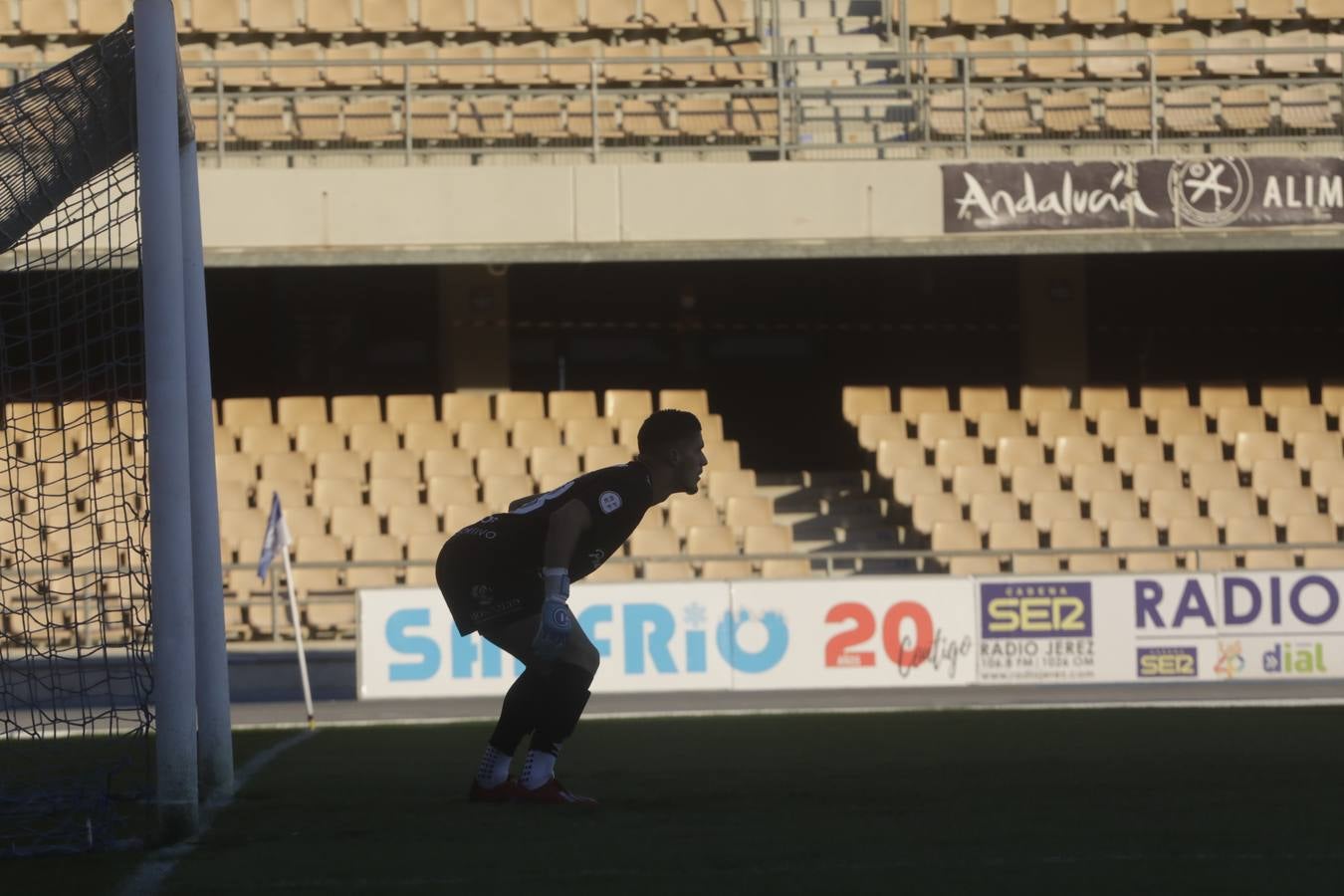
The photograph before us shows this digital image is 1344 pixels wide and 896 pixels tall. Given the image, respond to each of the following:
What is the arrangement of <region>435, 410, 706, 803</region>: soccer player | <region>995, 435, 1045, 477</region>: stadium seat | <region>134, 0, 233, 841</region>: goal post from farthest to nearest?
<region>995, 435, 1045, 477</region>: stadium seat, <region>435, 410, 706, 803</region>: soccer player, <region>134, 0, 233, 841</region>: goal post

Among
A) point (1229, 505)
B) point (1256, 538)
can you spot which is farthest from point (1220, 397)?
point (1256, 538)

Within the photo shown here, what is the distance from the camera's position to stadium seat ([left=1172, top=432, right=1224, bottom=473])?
790 inches

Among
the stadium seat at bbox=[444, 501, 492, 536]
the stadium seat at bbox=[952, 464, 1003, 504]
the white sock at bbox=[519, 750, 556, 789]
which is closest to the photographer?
the white sock at bbox=[519, 750, 556, 789]

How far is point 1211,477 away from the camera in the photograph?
19750mm

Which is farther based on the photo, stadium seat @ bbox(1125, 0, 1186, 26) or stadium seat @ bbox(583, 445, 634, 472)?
stadium seat @ bbox(1125, 0, 1186, 26)

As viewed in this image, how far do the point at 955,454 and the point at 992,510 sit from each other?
47.0 inches

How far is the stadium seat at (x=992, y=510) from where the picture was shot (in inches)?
742

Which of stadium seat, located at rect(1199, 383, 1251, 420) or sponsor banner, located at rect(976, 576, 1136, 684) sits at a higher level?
stadium seat, located at rect(1199, 383, 1251, 420)

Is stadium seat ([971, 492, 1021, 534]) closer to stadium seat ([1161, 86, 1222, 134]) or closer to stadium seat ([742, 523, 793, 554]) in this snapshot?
stadium seat ([742, 523, 793, 554])

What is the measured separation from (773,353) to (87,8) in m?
10.3

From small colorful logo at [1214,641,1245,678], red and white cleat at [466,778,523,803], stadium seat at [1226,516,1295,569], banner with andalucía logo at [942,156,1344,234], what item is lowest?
small colorful logo at [1214,641,1245,678]

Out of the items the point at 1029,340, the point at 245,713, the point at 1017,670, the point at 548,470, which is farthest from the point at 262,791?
the point at 1029,340

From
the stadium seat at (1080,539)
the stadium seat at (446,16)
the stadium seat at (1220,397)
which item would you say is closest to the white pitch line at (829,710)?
the stadium seat at (1080,539)

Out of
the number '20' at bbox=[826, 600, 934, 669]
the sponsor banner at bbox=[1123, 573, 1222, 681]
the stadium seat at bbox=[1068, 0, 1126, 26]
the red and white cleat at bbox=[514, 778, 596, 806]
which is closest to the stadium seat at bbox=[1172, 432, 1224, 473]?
the sponsor banner at bbox=[1123, 573, 1222, 681]
